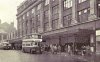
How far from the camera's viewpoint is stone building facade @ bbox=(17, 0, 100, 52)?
35.2m

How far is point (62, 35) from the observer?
4100 centimetres

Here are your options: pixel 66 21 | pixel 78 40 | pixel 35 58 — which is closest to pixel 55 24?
pixel 66 21

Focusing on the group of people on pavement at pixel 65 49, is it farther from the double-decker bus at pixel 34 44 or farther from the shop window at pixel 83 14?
the shop window at pixel 83 14

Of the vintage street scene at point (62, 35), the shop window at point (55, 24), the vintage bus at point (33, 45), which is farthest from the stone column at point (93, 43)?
the shop window at point (55, 24)

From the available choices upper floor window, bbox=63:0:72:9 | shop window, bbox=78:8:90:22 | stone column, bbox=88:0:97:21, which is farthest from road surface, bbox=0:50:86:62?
upper floor window, bbox=63:0:72:9

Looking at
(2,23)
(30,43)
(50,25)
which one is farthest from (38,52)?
(2,23)

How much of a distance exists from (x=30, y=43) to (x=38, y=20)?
25.5 metres

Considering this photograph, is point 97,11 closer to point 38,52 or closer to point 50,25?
point 38,52

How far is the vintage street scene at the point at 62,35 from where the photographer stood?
30.8m

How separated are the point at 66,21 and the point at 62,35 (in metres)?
5.07

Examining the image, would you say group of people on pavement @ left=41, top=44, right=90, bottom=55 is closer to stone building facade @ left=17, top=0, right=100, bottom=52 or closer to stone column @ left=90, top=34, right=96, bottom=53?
stone building facade @ left=17, top=0, right=100, bottom=52

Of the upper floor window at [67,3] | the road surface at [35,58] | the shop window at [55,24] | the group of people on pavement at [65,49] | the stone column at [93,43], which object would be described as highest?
the upper floor window at [67,3]

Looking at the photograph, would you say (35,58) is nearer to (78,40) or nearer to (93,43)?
(93,43)

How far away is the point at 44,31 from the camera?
185 ft
